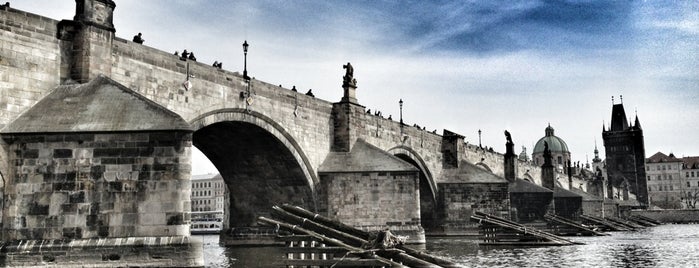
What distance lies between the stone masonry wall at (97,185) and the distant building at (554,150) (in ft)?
393

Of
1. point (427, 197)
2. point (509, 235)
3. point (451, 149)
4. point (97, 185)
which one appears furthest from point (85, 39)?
point (451, 149)

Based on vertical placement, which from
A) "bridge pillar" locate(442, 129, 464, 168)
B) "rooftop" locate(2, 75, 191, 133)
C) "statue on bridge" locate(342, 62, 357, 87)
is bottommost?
"rooftop" locate(2, 75, 191, 133)

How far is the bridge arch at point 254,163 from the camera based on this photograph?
25.4 meters

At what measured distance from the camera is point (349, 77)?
31531 mm

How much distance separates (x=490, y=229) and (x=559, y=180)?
51.6 meters

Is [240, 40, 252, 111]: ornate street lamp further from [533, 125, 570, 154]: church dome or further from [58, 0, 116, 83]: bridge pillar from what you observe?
[533, 125, 570, 154]: church dome

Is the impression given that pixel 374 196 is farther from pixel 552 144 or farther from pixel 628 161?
pixel 552 144

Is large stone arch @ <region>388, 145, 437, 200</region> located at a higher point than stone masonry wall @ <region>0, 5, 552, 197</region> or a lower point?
lower

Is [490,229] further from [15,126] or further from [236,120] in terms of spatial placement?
[15,126]

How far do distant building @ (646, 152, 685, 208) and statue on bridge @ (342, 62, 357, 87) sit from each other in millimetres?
114673

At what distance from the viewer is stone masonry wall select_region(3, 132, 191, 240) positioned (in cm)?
1480

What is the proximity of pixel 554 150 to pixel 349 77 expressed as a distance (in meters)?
109

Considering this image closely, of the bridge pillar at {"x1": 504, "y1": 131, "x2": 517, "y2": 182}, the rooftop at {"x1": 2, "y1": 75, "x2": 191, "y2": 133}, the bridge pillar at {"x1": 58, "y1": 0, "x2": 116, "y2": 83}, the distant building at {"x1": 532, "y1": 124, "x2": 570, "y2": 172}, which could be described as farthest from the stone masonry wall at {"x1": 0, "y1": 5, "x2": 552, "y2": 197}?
the distant building at {"x1": 532, "y1": 124, "x2": 570, "y2": 172}

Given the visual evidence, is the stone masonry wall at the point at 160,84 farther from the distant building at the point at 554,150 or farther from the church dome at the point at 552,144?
the church dome at the point at 552,144
